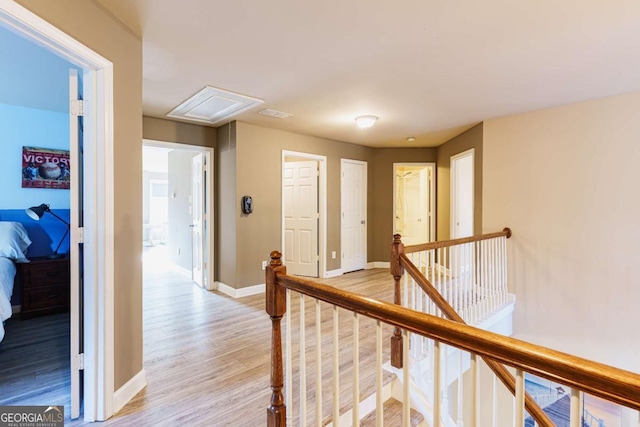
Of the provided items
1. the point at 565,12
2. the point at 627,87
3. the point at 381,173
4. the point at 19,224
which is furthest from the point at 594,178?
the point at 19,224

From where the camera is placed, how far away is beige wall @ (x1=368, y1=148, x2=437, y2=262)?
19.3 feet

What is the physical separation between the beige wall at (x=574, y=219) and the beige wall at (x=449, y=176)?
8.8 inches

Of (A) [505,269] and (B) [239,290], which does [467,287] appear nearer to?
(A) [505,269]

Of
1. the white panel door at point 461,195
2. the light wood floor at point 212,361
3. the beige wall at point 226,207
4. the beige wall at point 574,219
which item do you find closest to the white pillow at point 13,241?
the light wood floor at point 212,361

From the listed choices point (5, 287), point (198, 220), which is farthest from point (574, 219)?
point (5, 287)

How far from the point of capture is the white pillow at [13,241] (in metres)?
3.20

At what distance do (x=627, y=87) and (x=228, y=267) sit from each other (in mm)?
4813

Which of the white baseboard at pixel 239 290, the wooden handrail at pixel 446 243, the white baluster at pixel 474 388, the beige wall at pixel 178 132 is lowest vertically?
the white baseboard at pixel 239 290

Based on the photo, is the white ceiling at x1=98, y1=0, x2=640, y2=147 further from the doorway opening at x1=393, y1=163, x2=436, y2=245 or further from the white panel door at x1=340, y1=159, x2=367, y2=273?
the doorway opening at x1=393, y1=163, x2=436, y2=245

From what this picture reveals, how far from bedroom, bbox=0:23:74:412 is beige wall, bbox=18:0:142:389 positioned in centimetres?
87

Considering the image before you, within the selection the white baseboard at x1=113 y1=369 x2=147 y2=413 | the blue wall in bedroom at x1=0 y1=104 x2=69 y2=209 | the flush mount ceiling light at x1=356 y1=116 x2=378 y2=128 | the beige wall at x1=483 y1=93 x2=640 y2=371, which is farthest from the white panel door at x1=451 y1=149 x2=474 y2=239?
the blue wall in bedroom at x1=0 y1=104 x2=69 y2=209

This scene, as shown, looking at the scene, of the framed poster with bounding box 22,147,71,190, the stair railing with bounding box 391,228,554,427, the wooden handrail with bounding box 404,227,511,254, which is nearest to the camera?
the stair railing with bounding box 391,228,554,427

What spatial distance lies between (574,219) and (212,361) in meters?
3.97

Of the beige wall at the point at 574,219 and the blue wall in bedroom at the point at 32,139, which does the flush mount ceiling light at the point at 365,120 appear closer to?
the beige wall at the point at 574,219
